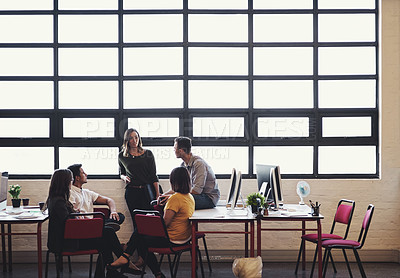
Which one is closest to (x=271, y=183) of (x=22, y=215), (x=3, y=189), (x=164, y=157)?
(x=164, y=157)

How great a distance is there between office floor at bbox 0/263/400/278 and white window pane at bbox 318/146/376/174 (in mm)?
1129

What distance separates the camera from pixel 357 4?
5980mm

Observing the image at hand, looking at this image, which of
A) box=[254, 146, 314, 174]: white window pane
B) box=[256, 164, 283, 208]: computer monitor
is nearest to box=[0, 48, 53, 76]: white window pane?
box=[254, 146, 314, 174]: white window pane

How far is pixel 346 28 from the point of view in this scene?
6.00 metres

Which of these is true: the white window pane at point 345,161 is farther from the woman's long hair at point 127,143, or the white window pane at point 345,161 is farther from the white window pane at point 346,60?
the woman's long hair at point 127,143

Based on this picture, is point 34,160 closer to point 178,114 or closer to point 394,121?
point 178,114

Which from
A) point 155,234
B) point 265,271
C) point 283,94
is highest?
point 283,94

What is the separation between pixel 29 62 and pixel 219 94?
7.88 ft

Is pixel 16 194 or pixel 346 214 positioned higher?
pixel 16 194

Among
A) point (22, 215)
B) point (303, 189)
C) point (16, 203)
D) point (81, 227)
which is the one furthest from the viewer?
point (303, 189)

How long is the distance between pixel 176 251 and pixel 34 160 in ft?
8.43

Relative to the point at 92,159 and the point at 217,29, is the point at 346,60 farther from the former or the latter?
the point at 92,159

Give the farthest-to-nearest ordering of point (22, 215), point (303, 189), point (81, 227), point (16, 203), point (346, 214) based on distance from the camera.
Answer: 1. point (303, 189)
2. point (16, 203)
3. point (346, 214)
4. point (22, 215)
5. point (81, 227)

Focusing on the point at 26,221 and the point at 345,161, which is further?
the point at 345,161
